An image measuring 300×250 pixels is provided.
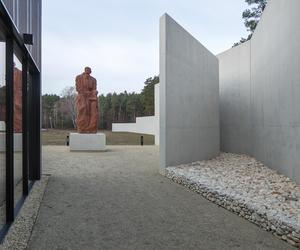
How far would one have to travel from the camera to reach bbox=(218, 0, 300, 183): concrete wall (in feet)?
24.4

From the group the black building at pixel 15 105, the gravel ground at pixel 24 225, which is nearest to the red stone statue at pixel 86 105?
the black building at pixel 15 105

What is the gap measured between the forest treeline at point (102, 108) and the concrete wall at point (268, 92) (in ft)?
Result: 120

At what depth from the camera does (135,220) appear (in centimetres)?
513

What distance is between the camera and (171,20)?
945 centimetres

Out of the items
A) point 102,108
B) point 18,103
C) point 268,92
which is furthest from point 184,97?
point 102,108

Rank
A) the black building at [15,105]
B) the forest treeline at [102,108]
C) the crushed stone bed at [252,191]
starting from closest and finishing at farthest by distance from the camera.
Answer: the black building at [15,105], the crushed stone bed at [252,191], the forest treeline at [102,108]

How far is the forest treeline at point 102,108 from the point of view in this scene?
55.1 metres

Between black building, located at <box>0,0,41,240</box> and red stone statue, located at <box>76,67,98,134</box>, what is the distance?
8.15 metres

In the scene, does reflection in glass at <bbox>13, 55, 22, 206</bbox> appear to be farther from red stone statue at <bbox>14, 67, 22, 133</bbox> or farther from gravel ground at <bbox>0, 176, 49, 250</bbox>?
gravel ground at <bbox>0, 176, 49, 250</bbox>

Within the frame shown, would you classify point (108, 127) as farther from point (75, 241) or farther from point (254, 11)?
point (75, 241)

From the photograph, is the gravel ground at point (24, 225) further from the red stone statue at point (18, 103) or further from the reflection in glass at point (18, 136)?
the red stone statue at point (18, 103)

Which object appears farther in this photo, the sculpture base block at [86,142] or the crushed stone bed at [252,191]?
the sculpture base block at [86,142]

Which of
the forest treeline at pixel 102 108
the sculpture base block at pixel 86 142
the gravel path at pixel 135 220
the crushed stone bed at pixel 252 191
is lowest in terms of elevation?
the gravel path at pixel 135 220

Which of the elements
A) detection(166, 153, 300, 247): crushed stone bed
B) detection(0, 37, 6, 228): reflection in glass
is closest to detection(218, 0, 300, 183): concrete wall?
detection(166, 153, 300, 247): crushed stone bed
